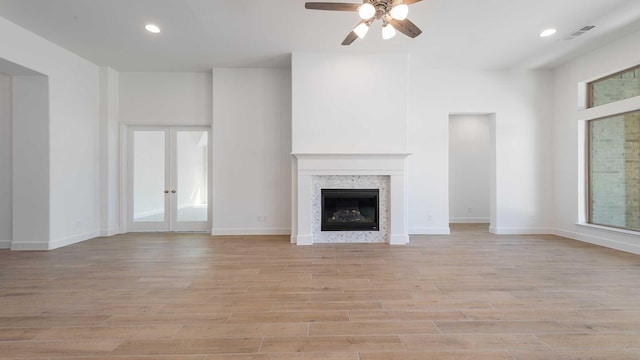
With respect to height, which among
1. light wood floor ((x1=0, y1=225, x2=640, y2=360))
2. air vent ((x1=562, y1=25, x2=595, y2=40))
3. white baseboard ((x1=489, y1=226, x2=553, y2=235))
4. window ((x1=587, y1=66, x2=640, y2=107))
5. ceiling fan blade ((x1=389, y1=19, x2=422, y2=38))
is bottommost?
light wood floor ((x1=0, y1=225, x2=640, y2=360))

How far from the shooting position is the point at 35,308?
2.38 meters

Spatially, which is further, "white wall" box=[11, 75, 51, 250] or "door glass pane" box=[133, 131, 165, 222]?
"door glass pane" box=[133, 131, 165, 222]

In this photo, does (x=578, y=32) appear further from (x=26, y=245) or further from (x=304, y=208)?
(x=26, y=245)

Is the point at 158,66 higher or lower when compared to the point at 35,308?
higher

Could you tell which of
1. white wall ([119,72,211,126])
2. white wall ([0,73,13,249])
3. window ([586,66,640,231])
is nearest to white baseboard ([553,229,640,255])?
window ([586,66,640,231])

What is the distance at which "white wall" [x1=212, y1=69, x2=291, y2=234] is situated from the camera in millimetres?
5473

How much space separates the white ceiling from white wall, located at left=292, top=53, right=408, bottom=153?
0.24 metres

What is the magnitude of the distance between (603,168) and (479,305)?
4296 millimetres

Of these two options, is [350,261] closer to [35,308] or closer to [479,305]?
[479,305]

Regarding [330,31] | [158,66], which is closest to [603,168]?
[330,31]

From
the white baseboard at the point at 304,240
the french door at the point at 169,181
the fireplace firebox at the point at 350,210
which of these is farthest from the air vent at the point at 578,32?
the french door at the point at 169,181

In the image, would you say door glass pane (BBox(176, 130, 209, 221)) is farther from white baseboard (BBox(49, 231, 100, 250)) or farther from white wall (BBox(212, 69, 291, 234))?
white baseboard (BBox(49, 231, 100, 250))

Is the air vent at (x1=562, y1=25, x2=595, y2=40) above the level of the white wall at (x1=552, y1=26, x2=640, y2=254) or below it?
above

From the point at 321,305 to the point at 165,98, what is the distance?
530 centimetres
